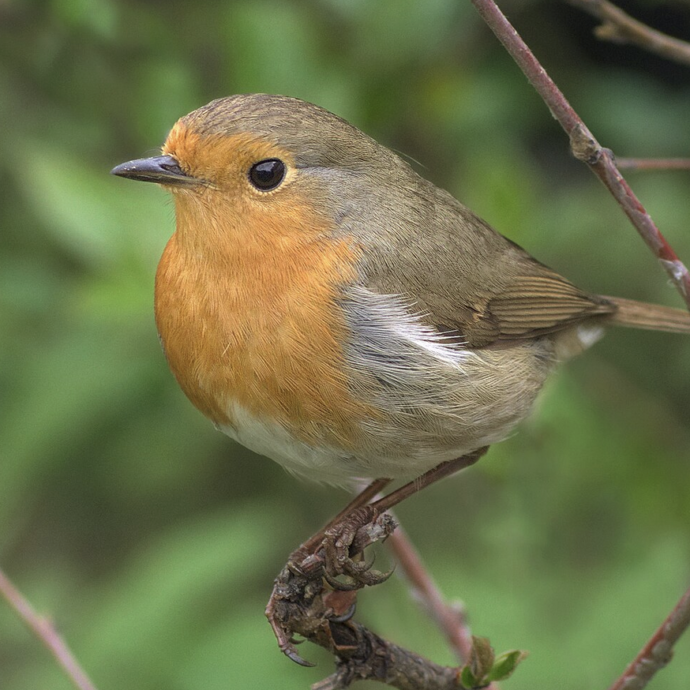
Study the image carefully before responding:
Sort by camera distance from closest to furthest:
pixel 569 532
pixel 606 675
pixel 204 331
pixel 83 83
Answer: pixel 204 331 → pixel 606 675 → pixel 83 83 → pixel 569 532

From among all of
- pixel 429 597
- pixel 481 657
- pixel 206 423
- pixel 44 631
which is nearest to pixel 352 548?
pixel 481 657

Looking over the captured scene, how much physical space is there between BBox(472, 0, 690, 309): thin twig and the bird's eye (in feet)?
3.02

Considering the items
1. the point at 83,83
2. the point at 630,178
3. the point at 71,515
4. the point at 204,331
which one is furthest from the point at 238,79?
the point at 71,515

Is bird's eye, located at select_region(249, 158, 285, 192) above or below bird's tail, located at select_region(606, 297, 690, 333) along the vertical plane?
above

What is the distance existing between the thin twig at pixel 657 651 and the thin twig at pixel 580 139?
2.37 feet

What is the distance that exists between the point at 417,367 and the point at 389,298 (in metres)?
0.20

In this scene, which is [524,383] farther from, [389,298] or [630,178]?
[630,178]

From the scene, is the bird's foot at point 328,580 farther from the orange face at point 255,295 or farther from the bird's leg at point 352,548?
the orange face at point 255,295

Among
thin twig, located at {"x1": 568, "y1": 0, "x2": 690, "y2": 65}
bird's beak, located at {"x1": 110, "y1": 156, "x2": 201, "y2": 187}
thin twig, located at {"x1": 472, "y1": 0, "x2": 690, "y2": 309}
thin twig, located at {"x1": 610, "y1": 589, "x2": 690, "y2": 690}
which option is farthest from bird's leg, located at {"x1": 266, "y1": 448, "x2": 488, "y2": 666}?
thin twig, located at {"x1": 568, "y1": 0, "x2": 690, "y2": 65}

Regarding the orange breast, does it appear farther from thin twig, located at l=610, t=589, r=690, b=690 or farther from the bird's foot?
thin twig, located at l=610, t=589, r=690, b=690

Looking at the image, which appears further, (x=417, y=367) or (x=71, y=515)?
(x=71, y=515)

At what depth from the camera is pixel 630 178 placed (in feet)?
17.7

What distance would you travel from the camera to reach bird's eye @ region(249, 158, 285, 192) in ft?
9.98

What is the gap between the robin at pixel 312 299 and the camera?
9.64ft
